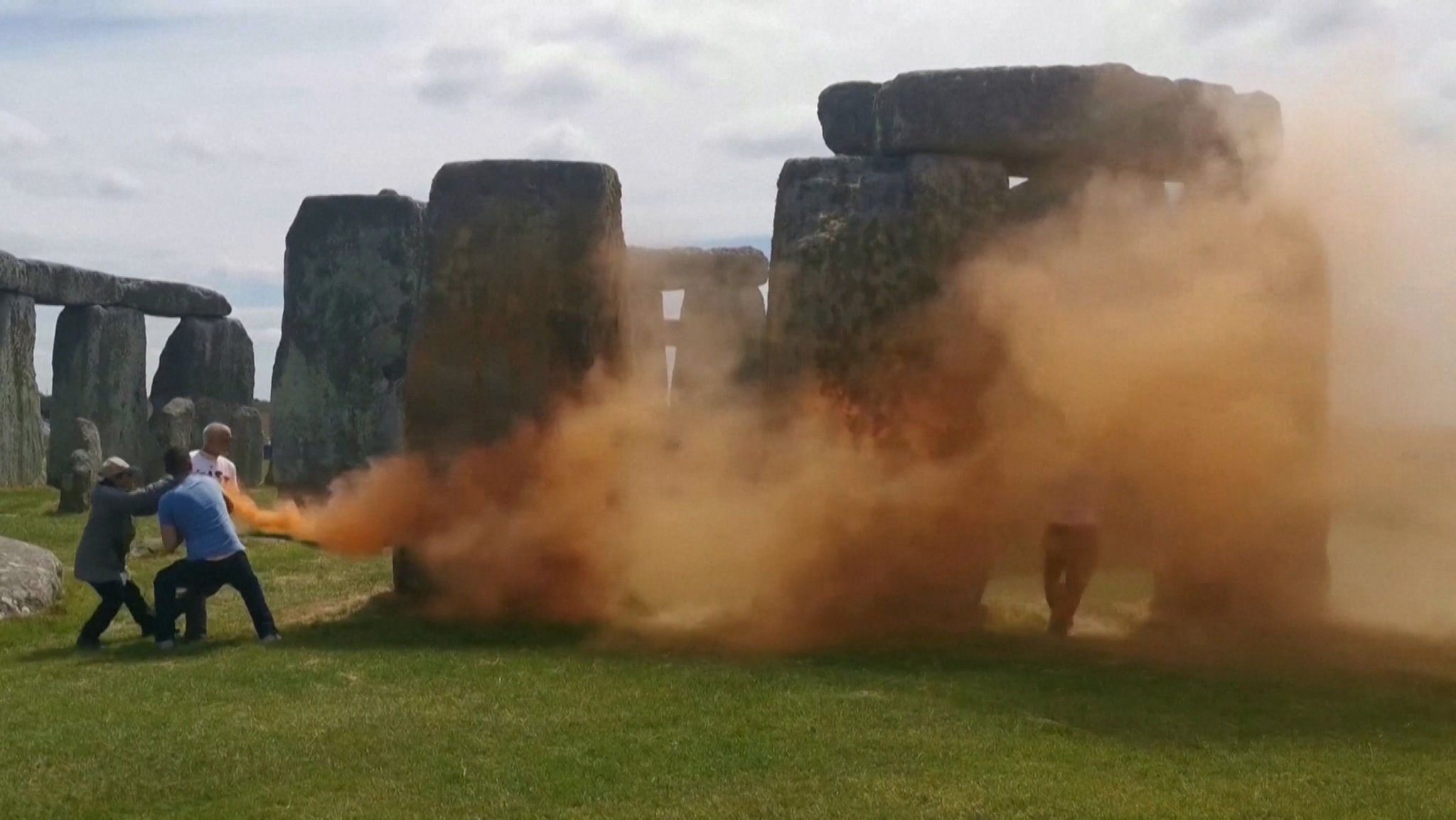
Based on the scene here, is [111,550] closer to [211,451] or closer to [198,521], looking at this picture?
[198,521]

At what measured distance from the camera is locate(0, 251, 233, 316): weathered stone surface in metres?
26.0

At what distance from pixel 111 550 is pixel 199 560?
0.77 m

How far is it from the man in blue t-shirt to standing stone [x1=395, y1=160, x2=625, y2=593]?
1.86 m

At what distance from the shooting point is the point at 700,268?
82.7 ft

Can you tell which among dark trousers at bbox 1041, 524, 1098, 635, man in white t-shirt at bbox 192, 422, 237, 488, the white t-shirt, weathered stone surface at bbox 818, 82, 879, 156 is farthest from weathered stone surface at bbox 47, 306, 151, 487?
dark trousers at bbox 1041, 524, 1098, 635

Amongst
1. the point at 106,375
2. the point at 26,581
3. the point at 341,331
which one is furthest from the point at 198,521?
the point at 106,375

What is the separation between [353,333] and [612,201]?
10.7 meters

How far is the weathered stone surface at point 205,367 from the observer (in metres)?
29.0

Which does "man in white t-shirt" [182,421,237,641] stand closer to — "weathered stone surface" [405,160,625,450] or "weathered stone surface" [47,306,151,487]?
"weathered stone surface" [405,160,625,450]

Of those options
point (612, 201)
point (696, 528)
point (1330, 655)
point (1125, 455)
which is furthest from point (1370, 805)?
point (612, 201)

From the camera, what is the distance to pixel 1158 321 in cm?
1259

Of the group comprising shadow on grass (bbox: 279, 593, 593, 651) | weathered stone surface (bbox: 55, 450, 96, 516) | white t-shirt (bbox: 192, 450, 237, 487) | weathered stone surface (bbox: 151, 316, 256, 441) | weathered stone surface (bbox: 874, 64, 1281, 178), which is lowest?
shadow on grass (bbox: 279, 593, 593, 651)

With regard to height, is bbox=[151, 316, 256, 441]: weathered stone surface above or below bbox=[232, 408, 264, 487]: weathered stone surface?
above

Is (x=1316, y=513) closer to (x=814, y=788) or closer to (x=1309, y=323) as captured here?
(x=1309, y=323)
